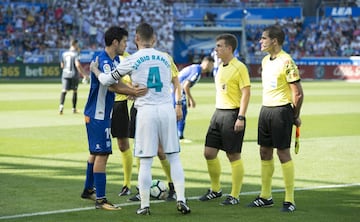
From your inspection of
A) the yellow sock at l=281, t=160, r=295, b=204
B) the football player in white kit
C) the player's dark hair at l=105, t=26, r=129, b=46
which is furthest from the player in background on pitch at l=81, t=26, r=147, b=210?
the yellow sock at l=281, t=160, r=295, b=204

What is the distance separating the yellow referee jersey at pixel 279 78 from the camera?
9.00 m

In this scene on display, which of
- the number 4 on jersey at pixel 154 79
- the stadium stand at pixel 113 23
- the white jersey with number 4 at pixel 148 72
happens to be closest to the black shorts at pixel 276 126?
the white jersey with number 4 at pixel 148 72

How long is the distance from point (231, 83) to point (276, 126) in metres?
0.83

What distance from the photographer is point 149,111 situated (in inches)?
335

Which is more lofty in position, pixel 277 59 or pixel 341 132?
pixel 277 59

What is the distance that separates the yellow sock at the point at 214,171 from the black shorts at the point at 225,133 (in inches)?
9.1

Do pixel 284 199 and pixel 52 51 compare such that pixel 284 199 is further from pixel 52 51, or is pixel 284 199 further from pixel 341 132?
pixel 52 51

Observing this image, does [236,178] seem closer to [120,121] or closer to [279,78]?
[279,78]

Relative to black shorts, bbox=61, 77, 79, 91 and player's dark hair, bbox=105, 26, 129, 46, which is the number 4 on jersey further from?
black shorts, bbox=61, 77, 79, 91

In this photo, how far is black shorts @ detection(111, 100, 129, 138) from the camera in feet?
33.5

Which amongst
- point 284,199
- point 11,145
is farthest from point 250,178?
point 11,145

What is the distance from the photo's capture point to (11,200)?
945 centimetres

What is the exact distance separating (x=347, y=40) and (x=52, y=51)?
21.7 m

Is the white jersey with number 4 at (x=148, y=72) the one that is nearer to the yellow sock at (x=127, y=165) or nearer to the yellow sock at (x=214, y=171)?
the yellow sock at (x=214, y=171)
